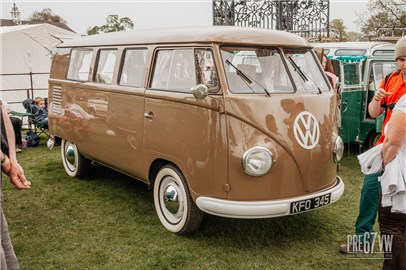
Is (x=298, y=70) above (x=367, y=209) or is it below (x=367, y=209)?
above

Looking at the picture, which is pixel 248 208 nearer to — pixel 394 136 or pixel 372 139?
pixel 394 136

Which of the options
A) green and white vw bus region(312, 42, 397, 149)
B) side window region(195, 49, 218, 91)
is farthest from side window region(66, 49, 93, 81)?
green and white vw bus region(312, 42, 397, 149)

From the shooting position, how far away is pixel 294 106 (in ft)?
13.2

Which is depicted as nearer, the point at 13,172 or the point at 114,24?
the point at 13,172

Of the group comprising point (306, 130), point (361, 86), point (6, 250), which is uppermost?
point (361, 86)

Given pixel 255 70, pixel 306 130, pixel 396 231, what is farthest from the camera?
pixel 255 70

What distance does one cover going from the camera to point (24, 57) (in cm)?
1341

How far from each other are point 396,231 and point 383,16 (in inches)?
869

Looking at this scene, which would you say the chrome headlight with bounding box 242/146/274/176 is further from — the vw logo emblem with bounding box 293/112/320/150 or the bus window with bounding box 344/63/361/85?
the bus window with bounding box 344/63/361/85

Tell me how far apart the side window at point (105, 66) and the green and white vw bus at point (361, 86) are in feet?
14.0

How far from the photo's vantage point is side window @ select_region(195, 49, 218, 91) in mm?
4045

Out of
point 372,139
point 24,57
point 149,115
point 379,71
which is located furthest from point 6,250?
point 24,57

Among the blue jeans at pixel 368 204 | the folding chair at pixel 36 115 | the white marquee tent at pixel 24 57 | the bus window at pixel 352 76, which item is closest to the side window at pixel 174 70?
the blue jeans at pixel 368 204

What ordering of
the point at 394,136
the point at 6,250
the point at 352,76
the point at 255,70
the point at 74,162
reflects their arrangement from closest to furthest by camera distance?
the point at 6,250, the point at 394,136, the point at 255,70, the point at 74,162, the point at 352,76
